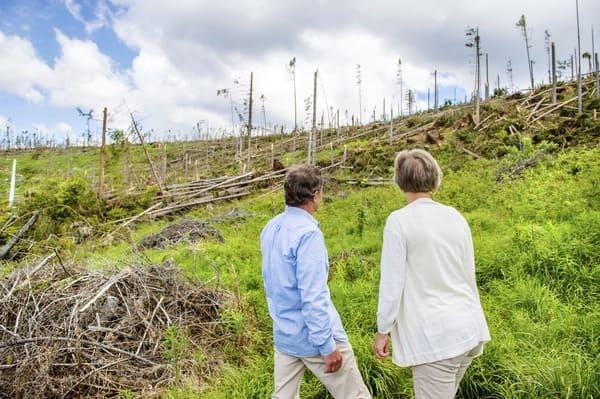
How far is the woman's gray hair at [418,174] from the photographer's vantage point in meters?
2.04

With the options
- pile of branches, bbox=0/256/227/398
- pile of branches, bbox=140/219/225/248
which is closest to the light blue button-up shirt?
pile of branches, bbox=0/256/227/398

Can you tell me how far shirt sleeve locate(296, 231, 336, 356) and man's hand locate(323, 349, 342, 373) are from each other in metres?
0.03

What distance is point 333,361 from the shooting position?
84.2 inches

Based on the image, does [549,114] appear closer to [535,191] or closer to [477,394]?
[535,191]

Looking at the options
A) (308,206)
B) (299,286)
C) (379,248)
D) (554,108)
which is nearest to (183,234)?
(379,248)

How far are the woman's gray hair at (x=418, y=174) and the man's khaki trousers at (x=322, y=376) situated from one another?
89cm

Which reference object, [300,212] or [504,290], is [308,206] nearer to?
[300,212]

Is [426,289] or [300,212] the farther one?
[300,212]

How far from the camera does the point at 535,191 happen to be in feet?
28.4

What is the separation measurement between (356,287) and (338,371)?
3.21 metres

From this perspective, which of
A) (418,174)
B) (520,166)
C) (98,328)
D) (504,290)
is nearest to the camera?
(418,174)

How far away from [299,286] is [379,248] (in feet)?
18.9

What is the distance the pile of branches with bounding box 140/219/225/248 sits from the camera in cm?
1059

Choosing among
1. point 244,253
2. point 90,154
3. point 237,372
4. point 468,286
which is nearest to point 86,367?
point 237,372
